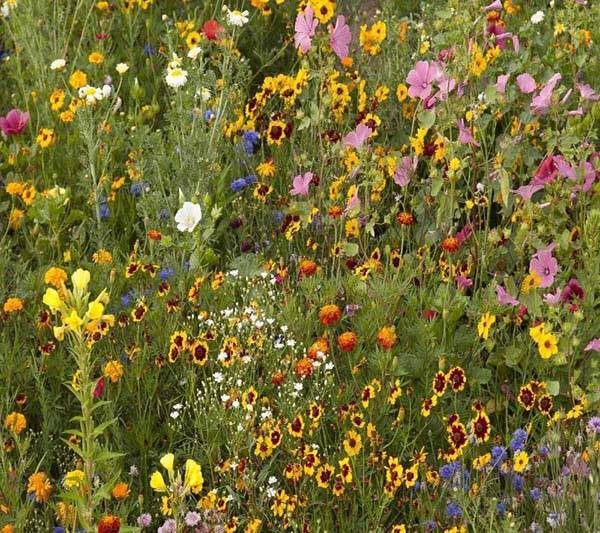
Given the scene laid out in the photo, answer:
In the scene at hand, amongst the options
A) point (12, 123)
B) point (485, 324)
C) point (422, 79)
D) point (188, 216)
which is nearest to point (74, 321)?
point (485, 324)

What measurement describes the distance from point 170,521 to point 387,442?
2.34 ft

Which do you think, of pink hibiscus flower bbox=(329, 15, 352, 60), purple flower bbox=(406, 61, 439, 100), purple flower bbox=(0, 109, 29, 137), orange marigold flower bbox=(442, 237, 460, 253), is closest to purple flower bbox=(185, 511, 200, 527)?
orange marigold flower bbox=(442, 237, 460, 253)

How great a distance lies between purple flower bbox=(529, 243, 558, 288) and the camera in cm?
306

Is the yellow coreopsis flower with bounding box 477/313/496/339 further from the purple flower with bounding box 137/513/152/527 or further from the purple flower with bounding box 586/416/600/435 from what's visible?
the purple flower with bounding box 137/513/152/527

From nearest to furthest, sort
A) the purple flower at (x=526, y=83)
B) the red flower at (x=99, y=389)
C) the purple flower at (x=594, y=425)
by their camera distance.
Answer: the purple flower at (x=594, y=425) → the red flower at (x=99, y=389) → the purple flower at (x=526, y=83)

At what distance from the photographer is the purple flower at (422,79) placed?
341cm

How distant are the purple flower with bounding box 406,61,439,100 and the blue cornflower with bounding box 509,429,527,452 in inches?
48.1

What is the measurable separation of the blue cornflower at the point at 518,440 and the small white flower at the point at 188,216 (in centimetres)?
124

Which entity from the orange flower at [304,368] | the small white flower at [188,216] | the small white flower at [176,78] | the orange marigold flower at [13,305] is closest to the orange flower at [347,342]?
the orange flower at [304,368]

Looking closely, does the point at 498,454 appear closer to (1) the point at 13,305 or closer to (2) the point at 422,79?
(2) the point at 422,79

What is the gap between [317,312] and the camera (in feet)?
10.8

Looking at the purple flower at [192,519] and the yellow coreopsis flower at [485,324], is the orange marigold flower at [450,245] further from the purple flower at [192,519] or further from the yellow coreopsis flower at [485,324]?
the purple flower at [192,519]

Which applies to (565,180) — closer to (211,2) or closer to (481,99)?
(481,99)

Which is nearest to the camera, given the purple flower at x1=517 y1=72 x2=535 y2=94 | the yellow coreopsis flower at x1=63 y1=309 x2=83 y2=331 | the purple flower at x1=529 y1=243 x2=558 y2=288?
the yellow coreopsis flower at x1=63 y1=309 x2=83 y2=331
